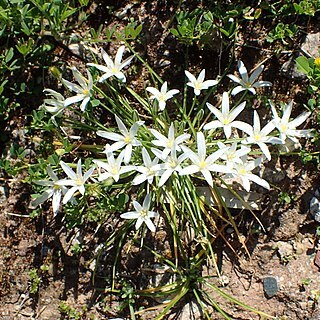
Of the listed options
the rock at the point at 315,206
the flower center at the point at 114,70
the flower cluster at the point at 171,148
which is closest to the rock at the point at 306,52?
the flower cluster at the point at 171,148

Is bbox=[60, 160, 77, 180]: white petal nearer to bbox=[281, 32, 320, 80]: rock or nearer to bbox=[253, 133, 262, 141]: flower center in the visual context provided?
bbox=[253, 133, 262, 141]: flower center

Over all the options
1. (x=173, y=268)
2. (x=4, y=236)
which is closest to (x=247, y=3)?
(x=173, y=268)

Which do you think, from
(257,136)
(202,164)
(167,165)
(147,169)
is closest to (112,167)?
(147,169)

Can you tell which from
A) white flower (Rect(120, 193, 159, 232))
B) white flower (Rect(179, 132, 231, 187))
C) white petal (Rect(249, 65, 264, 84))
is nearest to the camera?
white flower (Rect(179, 132, 231, 187))

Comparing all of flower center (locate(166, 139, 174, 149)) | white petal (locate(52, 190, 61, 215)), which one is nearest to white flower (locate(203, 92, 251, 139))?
flower center (locate(166, 139, 174, 149))

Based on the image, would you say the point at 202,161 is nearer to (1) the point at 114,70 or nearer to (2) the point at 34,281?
(1) the point at 114,70

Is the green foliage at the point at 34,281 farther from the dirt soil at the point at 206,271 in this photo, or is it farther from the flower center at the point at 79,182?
the flower center at the point at 79,182

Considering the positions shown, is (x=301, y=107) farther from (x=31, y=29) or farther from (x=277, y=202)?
(x=31, y=29)
